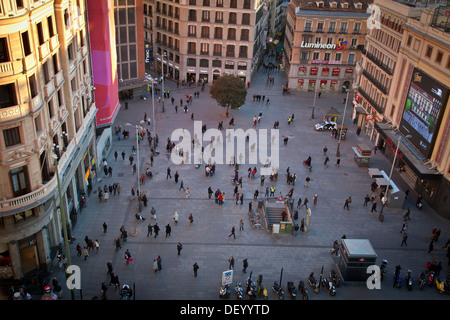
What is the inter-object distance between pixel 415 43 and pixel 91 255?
4107 centimetres

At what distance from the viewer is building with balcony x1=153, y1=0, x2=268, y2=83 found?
241ft

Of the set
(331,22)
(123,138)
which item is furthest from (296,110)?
(123,138)

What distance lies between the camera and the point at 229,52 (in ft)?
254

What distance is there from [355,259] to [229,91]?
37069 millimetres

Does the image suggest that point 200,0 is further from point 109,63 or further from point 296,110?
point 109,63

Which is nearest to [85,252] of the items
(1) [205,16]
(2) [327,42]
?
(1) [205,16]

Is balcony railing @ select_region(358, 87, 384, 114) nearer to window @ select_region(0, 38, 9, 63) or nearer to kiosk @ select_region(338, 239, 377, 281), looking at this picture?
kiosk @ select_region(338, 239, 377, 281)

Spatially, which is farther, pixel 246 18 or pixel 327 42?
pixel 327 42

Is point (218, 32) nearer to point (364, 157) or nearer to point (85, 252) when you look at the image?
point (364, 157)

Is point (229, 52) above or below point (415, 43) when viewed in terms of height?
below

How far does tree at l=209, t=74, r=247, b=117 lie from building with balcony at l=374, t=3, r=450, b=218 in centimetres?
2139

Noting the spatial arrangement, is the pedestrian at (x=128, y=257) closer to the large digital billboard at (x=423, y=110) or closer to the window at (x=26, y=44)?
the window at (x=26, y=44)

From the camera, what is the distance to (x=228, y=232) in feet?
125


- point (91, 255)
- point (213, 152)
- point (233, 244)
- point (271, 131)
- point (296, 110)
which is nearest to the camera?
point (91, 255)
